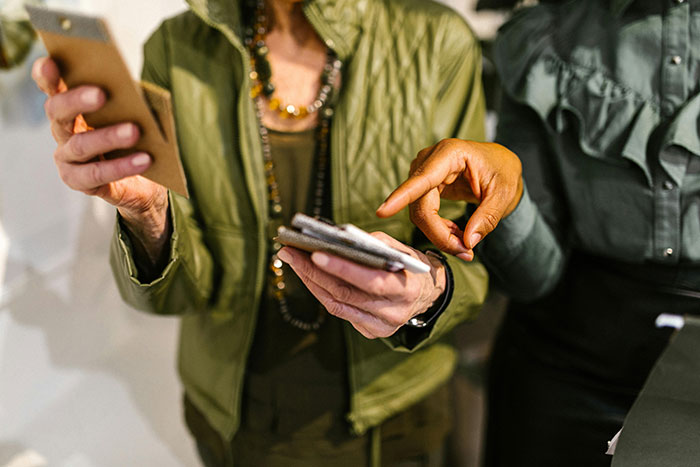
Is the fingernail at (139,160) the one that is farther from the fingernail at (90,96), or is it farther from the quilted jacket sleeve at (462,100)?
the quilted jacket sleeve at (462,100)

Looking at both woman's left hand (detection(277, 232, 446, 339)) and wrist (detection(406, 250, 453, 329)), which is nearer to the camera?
woman's left hand (detection(277, 232, 446, 339))

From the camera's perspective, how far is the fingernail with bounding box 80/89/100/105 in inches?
17.5

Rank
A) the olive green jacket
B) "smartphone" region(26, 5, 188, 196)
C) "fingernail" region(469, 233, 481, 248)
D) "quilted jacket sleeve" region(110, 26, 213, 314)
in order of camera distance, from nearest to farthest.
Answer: "smartphone" region(26, 5, 188, 196), "fingernail" region(469, 233, 481, 248), "quilted jacket sleeve" region(110, 26, 213, 314), the olive green jacket

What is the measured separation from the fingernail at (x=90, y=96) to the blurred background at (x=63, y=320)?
0.99 feet

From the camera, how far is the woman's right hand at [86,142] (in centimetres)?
45

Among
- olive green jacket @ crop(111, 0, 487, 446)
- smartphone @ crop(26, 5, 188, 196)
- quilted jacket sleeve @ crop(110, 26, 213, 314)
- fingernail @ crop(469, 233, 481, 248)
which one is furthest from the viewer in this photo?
olive green jacket @ crop(111, 0, 487, 446)

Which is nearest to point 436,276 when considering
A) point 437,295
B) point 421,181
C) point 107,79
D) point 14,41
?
point 437,295

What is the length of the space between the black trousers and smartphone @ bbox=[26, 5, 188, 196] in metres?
0.56

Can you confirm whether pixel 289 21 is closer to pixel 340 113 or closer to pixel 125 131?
pixel 340 113

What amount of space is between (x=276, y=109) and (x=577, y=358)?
555 mm

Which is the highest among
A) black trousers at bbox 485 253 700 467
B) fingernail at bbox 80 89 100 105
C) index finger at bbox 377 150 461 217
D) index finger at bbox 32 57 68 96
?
index finger at bbox 32 57 68 96

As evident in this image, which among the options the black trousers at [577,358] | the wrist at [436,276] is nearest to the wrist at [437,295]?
the wrist at [436,276]

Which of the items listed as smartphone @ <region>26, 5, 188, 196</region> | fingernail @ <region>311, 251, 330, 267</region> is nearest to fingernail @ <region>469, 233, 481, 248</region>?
fingernail @ <region>311, 251, 330, 267</region>

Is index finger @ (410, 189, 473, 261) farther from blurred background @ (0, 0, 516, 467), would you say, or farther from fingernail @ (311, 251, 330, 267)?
blurred background @ (0, 0, 516, 467)
